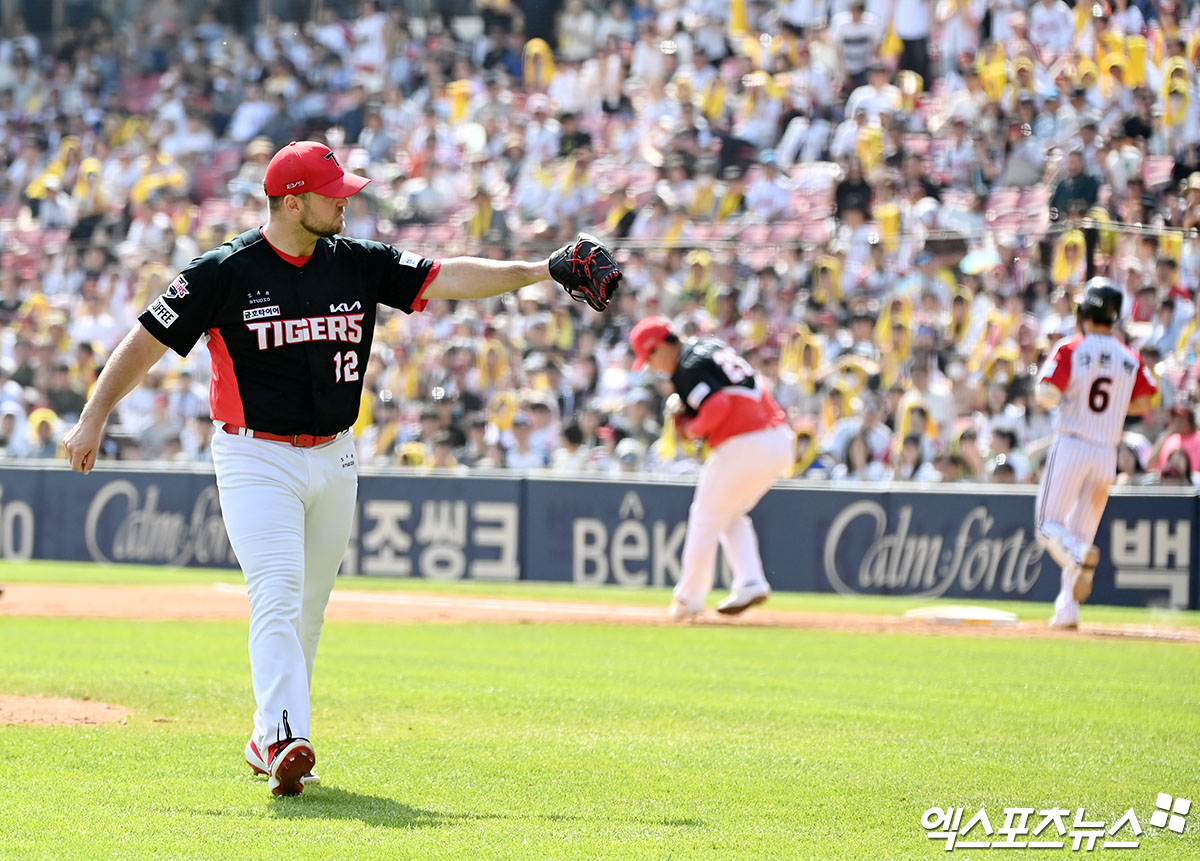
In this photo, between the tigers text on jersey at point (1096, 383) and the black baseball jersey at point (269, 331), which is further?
the tigers text on jersey at point (1096, 383)

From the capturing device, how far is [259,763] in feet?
19.7

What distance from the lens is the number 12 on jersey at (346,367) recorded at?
6.23m

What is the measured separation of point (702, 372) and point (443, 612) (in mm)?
3458

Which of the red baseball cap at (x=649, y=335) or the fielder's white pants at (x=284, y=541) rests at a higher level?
the red baseball cap at (x=649, y=335)

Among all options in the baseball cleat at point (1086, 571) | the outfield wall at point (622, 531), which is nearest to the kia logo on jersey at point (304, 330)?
the baseball cleat at point (1086, 571)

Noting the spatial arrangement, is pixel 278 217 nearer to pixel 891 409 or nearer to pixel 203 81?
pixel 891 409

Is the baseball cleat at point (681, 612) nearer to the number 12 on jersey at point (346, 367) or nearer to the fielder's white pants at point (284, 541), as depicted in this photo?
the fielder's white pants at point (284, 541)

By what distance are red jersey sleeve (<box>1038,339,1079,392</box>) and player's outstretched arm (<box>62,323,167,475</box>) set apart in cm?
778

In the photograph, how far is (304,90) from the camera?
91.9 ft

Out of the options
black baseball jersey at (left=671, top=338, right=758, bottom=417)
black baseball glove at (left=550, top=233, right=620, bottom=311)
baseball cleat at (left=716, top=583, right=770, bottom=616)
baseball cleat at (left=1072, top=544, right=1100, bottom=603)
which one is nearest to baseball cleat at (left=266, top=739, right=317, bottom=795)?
black baseball glove at (left=550, top=233, right=620, bottom=311)

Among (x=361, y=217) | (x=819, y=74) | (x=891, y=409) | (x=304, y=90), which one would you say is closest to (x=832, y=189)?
(x=819, y=74)

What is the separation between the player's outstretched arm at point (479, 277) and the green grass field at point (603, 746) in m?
1.86

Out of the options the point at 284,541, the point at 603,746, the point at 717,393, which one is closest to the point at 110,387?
the point at 284,541

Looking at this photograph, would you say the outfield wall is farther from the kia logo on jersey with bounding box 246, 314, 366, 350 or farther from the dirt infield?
the kia logo on jersey with bounding box 246, 314, 366, 350
